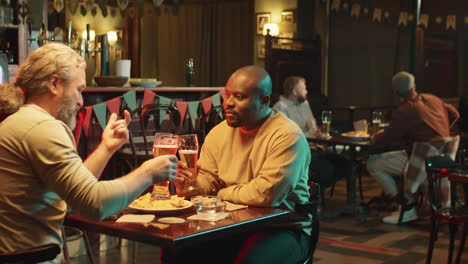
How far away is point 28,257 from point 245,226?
0.71 metres

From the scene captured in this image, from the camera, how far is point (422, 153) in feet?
18.5

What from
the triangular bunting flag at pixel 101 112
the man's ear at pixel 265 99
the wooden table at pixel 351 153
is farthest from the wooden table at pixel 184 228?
the wooden table at pixel 351 153

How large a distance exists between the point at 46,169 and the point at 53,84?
0.25m

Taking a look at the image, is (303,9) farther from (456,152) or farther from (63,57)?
(63,57)

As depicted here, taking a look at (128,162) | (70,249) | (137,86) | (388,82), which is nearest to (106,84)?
(137,86)

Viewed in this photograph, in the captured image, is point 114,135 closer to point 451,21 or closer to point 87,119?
point 87,119

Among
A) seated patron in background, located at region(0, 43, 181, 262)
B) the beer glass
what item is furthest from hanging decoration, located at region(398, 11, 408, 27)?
seated patron in background, located at region(0, 43, 181, 262)

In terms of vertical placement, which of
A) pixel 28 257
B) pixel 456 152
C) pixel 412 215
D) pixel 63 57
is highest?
pixel 63 57

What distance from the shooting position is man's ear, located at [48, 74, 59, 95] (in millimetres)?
1887

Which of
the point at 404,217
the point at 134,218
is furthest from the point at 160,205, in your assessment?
the point at 404,217

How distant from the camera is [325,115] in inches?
239

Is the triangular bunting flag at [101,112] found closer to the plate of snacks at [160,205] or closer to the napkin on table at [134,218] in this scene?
the plate of snacks at [160,205]

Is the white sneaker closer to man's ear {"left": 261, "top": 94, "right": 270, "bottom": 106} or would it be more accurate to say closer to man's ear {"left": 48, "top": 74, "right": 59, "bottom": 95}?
man's ear {"left": 261, "top": 94, "right": 270, "bottom": 106}

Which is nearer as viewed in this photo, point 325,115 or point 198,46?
point 325,115
